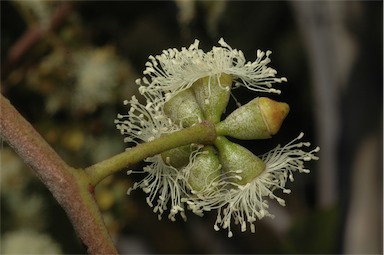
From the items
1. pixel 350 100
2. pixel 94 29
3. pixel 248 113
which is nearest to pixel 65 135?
pixel 94 29

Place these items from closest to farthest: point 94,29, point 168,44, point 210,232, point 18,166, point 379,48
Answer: point 18,166 < point 94,29 < point 379,48 < point 168,44 < point 210,232

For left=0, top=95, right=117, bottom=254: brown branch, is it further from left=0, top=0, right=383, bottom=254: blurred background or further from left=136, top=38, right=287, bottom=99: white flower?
left=0, top=0, right=383, bottom=254: blurred background

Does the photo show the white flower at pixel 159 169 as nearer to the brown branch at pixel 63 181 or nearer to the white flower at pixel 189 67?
the white flower at pixel 189 67

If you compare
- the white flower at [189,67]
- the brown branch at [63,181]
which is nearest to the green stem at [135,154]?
the brown branch at [63,181]

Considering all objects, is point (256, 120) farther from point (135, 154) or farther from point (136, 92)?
point (136, 92)

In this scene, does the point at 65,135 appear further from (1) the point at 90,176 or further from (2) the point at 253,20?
(1) the point at 90,176

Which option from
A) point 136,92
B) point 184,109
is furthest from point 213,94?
point 136,92
